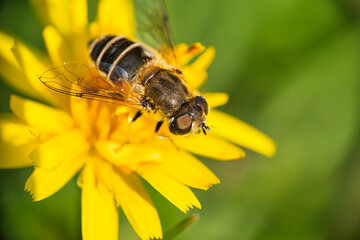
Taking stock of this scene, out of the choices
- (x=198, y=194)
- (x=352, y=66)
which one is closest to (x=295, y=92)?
(x=352, y=66)

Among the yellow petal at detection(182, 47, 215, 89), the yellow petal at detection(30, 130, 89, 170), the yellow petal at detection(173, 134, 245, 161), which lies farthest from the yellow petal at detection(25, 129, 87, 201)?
the yellow petal at detection(182, 47, 215, 89)

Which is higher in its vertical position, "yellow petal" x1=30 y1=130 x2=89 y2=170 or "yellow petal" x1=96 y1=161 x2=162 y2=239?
"yellow petal" x1=30 y1=130 x2=89 y2=170

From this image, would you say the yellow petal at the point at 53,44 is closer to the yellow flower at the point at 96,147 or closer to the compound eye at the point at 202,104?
the yellow flower at the point at 96,147

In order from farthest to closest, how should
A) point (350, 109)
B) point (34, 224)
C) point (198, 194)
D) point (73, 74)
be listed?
point (350, 109) < point (198, 194) < point (34, 224) < point (73, 74)

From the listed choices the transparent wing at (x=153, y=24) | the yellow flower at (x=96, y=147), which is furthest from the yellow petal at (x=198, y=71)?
the transparent wing at (x=153, y=24)

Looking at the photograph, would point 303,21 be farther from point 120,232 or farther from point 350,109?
point 120,232

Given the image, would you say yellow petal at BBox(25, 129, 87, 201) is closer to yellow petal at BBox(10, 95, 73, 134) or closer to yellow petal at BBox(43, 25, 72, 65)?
yellow petal at BBox(10, 95, 73, 134)
